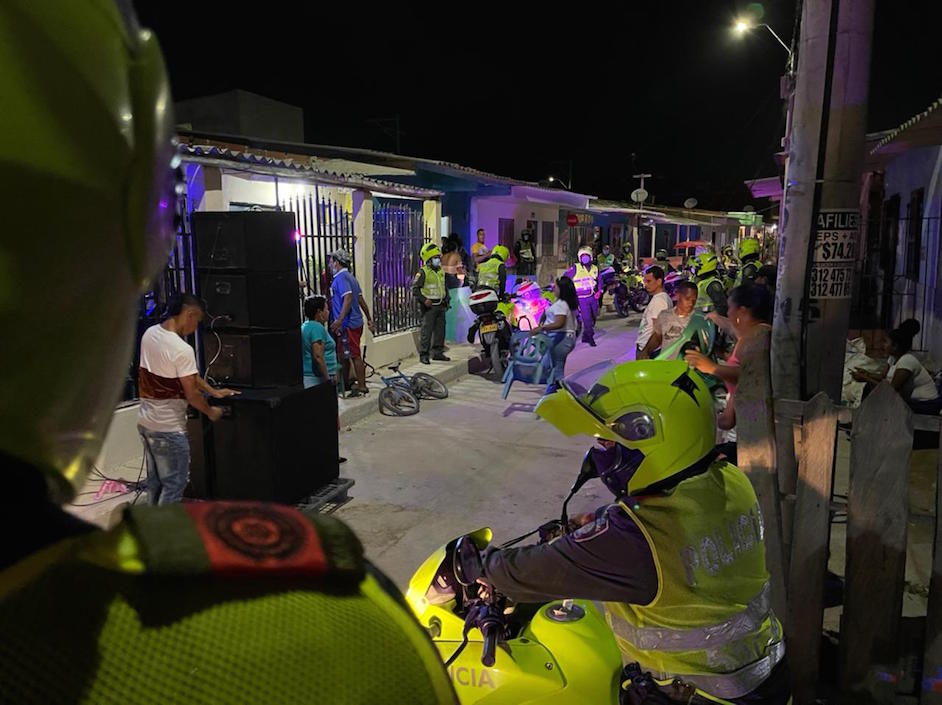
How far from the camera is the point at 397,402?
815 centimetres

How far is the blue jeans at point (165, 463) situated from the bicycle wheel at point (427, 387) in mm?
4412

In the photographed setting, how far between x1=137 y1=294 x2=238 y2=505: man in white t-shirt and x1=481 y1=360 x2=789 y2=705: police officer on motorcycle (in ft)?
9.67

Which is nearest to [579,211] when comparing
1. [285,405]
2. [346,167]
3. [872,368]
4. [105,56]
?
[346,167]

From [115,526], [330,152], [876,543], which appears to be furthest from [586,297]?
[115,526]

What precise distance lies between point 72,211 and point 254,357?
189 inches

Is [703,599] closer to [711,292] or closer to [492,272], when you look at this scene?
[711,292]

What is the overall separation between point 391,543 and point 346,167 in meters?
8.72

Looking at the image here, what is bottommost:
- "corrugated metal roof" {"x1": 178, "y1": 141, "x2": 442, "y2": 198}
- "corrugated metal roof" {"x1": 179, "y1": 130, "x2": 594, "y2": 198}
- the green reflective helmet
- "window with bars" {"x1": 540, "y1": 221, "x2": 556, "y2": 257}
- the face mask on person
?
the face mask on person

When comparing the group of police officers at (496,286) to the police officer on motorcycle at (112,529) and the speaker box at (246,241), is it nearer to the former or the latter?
the speaker box at (246,241)

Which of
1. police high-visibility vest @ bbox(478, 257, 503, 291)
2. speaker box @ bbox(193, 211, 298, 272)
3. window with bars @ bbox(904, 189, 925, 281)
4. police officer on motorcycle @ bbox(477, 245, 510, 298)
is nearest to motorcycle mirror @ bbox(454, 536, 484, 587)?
speaker box @ bbox(193, 211, 298, 272)

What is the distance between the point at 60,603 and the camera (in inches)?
19.0

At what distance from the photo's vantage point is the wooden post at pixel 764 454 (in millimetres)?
3156

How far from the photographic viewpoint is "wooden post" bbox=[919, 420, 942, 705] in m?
2.84

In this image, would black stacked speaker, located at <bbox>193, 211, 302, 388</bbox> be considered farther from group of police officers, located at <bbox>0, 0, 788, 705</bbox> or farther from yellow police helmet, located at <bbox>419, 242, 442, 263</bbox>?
yellow police helmet, located at <bbox>419, 242, 442, 263</bbox>
